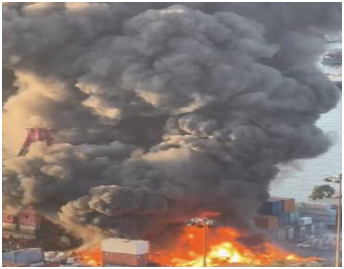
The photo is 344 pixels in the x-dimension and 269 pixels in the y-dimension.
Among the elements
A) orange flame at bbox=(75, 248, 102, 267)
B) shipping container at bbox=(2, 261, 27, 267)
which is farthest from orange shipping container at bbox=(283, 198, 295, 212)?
shipping container at bbox=(2, 261, 27, 267)

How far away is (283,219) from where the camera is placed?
3047 mm

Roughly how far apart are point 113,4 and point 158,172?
74cm

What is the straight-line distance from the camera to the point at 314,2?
9.91 feet

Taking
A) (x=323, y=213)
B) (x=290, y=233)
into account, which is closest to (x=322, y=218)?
(x=323, y=213)

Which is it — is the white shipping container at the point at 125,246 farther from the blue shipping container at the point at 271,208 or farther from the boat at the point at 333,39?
the boat at the point at 333,39

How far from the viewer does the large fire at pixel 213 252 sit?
3.05 m

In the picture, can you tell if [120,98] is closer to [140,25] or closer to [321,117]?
[140,25]

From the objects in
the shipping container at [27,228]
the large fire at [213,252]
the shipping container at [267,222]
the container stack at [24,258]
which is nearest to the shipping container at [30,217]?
the shipping container at [27,228]

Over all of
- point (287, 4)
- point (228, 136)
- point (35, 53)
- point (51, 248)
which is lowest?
point (51, 248)

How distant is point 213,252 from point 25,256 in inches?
31.8

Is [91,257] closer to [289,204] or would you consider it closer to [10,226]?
[10,226]

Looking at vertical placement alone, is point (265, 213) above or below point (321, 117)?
below

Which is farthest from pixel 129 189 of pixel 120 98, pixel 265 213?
pixel 265 213

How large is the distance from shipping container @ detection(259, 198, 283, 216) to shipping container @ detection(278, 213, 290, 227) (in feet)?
0.06
